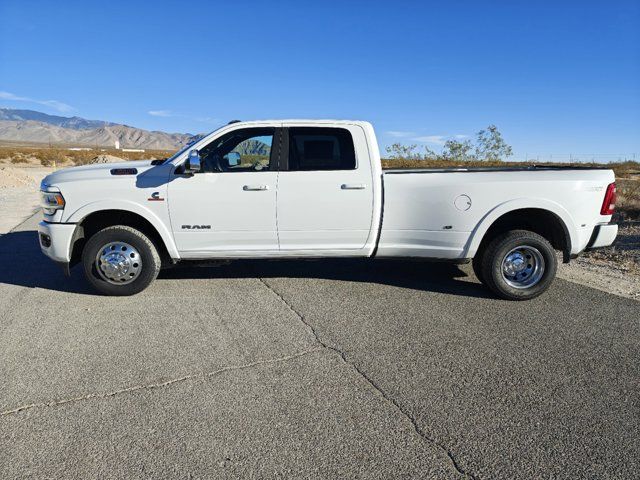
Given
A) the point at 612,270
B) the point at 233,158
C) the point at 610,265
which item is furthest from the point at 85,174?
the point at 610,265

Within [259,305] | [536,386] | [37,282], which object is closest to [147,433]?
[259,305]

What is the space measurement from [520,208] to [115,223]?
184 inches

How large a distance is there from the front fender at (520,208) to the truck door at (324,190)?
123cm

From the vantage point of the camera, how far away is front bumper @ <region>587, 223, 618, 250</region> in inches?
209

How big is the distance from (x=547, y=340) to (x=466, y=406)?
1558mm

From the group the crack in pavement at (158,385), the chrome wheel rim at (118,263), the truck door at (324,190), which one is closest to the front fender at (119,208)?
the chrome wheel rim at (118,263)

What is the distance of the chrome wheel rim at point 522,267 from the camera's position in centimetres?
532

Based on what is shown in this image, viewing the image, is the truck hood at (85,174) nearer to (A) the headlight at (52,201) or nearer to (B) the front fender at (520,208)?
(A) the headlight at (52,201)

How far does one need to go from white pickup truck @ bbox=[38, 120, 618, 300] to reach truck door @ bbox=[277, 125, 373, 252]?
0.01 meters

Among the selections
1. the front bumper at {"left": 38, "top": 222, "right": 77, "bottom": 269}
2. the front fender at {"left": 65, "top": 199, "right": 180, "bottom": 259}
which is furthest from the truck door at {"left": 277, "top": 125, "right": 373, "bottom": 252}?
the front bumper at {"left": 38, "top": 222, "right": 77, "bottom": 269}

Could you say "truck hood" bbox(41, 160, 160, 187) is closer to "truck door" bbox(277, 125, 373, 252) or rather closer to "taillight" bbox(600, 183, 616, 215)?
"truck door" bbox(277, 125, 373, 252)

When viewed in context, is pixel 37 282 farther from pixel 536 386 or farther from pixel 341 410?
pixel 536 386

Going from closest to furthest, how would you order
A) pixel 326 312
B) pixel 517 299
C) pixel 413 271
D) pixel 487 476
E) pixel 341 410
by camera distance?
1. pixel 487 476
2. pixel 341 410
3. pixel 326 312
4. pixel 517 299
5. pixel 413 271

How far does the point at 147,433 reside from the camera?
2.82m
